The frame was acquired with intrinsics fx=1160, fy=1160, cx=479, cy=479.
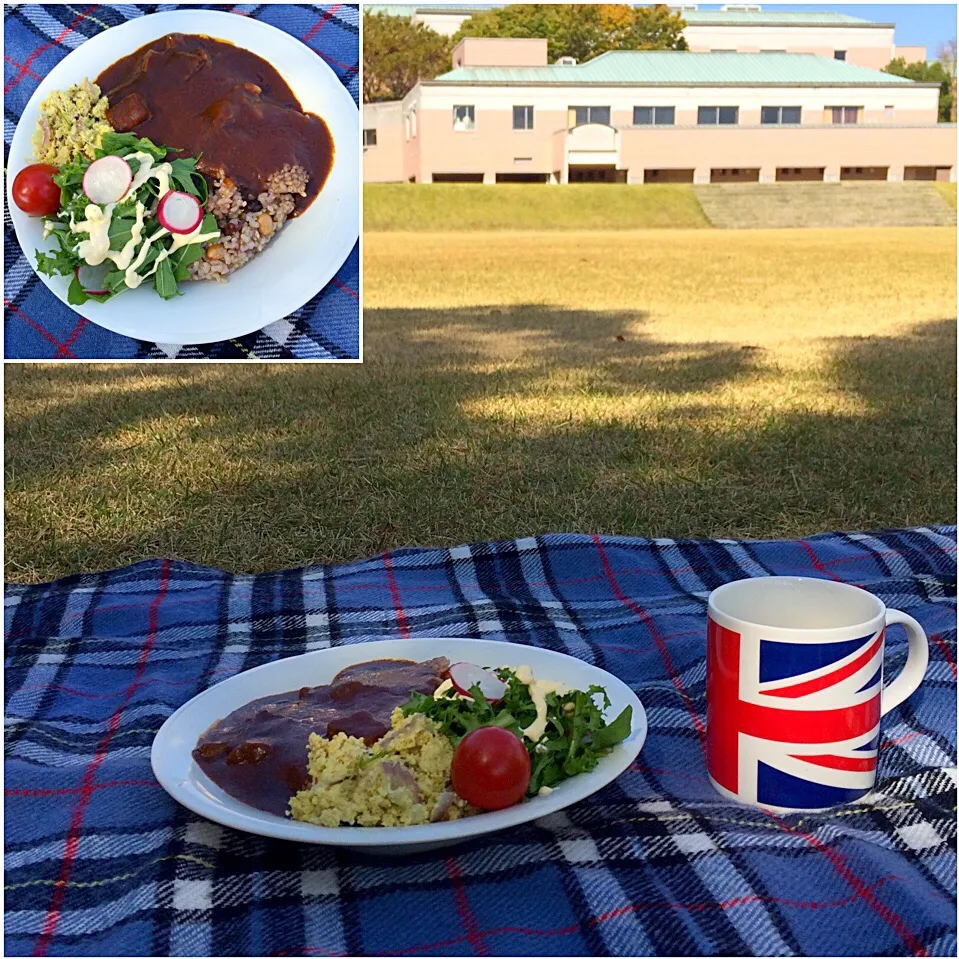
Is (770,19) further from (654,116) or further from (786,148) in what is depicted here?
(654,116)

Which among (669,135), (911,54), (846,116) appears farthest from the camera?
(911,54)

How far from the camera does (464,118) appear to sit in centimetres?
2398

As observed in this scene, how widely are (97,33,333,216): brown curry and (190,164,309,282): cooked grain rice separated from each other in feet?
0.05

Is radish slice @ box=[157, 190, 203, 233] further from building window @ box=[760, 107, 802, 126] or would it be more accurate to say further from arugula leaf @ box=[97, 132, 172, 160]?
building window @ box=[760, 107, 802, 126]

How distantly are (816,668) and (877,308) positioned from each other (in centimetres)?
639

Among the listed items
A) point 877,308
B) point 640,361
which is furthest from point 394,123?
point 640,361

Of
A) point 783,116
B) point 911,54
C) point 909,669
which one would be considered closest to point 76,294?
point 909,669

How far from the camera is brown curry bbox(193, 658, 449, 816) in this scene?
3.70ft

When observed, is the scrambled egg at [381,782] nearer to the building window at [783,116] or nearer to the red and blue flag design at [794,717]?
the red and blue flag design at [794,717]

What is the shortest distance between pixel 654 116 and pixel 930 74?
54.3 ft

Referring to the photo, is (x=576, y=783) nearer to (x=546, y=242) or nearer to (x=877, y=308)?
(x=877, y=308)

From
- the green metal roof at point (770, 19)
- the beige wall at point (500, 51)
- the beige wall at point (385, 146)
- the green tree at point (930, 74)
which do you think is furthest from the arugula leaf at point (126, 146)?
the green tree at point (930, 74)

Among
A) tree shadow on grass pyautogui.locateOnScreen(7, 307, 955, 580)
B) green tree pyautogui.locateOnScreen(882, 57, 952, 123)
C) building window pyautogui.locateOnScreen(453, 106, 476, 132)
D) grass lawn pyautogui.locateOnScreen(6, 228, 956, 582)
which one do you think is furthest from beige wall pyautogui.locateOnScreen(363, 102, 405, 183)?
tree shadow on grass pyautogui.locateOnScreen(7, 307, 955, 580)

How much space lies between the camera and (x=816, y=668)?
1171 millimetres
